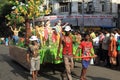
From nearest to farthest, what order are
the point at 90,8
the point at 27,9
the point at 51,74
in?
the point at 51,74 → the point at 27,9 → the point at 90,8

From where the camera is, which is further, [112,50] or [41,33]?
[41,33]

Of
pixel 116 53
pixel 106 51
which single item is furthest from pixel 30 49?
pixel 106 51

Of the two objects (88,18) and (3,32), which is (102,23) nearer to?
(88,18)

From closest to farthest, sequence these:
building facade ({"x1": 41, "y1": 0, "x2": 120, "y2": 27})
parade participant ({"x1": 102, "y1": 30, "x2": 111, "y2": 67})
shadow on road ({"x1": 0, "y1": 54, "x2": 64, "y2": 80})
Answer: shadow on road ({"x1": 0, "y1": 54, "x2": 64, "y2": 80}), parade participant ({"x1": 102, "y1": 30, "x2": 111, "y2": 67}), building facade ({"x1": 41, "y1": 0, "x2": 120, "y2": 27})

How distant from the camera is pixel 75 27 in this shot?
53344 millimetres

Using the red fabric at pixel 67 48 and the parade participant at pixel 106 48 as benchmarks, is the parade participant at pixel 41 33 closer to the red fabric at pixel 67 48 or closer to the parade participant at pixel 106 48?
the parade participant at pixel 106 48

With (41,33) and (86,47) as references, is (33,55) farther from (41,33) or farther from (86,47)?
(41,33)

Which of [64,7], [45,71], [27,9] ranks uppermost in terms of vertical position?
[27,9]

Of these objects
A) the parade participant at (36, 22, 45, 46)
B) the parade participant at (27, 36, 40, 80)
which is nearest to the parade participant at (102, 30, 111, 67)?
the parade participant at (36, 22, 45, 46)

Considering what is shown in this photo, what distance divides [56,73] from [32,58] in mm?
2841

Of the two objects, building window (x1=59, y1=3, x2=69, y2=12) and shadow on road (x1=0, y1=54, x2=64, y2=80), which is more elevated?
building window (x1=59, y1=3, x2=69, y2=12)

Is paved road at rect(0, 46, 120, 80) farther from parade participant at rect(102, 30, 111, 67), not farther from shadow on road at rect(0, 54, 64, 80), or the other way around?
parade participant at rect(102, 30, 111, 67)

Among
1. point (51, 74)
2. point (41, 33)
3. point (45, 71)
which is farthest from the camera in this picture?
point (41, 33)

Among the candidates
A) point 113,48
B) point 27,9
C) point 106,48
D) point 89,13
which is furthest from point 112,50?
point 89,13
